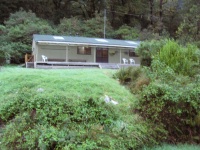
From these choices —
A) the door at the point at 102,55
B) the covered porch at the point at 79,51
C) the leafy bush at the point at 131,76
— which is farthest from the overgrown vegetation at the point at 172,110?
the door at the point at 102,55

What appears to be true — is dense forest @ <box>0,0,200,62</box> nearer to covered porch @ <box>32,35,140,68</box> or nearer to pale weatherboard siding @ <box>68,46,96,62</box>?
covered porch @ <box>32,35,140,68</box>

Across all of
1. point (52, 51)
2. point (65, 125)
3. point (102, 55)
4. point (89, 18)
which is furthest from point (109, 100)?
point (89, 18)

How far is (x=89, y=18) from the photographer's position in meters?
34.2

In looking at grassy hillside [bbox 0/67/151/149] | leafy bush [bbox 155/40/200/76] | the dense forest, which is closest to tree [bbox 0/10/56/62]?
the dense forest

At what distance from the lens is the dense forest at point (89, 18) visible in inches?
997

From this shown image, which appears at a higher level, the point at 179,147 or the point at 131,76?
the point at 131,76

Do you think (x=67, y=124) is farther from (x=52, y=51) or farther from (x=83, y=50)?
(x=83, y=50)

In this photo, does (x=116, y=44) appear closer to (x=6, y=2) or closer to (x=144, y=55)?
(x=144, y=55)

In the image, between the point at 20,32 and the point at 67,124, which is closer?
the point at 67,124

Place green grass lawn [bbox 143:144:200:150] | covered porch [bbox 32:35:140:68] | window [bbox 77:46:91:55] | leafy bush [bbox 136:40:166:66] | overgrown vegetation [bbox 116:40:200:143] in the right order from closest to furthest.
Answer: green grass lawn [bbox 143:144:200:150]
overgrown vegetation [bbox 116:40:200:143]
leafy bush [bbox 136:40:166:66]
covered porch [bbox 32:35:140:68]
window [bbox 77:46:91:55]

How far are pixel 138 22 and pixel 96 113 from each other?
31.8 m

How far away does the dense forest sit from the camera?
83.1 ft

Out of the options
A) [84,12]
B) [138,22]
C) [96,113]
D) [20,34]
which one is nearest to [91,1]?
[84,12]

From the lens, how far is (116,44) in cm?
2067
